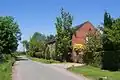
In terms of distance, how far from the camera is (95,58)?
39.7m

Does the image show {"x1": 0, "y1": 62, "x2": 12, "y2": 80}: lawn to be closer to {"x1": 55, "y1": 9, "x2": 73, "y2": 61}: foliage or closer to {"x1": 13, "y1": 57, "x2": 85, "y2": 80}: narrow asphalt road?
{"x1": 13, "y1": 57, "x2": 85, "y2": 80}: narrow asphalt road

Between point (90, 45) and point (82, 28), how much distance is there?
64.2 feet

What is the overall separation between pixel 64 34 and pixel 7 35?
19.4 meters

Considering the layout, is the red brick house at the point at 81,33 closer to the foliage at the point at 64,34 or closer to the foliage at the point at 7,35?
the foliage at the point at 64,34

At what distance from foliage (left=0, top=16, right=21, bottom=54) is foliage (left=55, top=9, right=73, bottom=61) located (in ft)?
52.7

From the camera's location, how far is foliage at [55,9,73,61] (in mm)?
62625

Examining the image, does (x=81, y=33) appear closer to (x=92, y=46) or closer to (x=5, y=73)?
(x=92, y=46)

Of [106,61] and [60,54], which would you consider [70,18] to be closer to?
[60,54]

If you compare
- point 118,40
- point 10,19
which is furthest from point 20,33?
point 118,40

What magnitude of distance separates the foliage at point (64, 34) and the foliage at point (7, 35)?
16070mm

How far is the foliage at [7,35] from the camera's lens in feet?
246

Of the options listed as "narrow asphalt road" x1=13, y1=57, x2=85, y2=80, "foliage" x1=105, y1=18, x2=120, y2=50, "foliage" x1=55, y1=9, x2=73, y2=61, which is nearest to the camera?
"narrow asphalt road" x1=13, y1=57, x2=85, y2=80

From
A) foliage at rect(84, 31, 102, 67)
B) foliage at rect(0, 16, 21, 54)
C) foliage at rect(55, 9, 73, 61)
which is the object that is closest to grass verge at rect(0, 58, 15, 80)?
foliage at rect(84, 31, 102, 67)

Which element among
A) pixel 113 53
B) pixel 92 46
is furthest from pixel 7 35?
pixel 113 53
